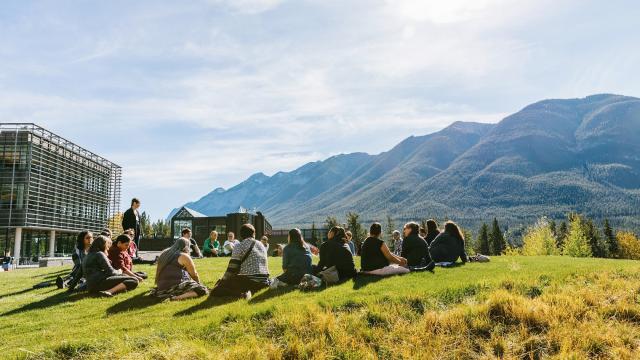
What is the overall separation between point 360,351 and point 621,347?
4.68 m

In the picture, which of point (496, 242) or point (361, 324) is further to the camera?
point (496, 242)

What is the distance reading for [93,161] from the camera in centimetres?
7094

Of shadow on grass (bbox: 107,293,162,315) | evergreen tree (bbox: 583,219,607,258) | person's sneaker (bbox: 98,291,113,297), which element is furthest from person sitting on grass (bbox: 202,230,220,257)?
evergreen tree (bbox: 583,219,607,258)

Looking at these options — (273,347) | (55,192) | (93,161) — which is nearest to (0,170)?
(55,192)

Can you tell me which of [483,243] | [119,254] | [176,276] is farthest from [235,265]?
[483,243]

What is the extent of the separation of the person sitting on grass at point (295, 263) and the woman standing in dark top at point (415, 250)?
3.36m

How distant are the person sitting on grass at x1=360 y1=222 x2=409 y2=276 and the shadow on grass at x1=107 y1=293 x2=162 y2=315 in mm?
5648

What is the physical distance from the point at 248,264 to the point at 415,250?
5.35 m

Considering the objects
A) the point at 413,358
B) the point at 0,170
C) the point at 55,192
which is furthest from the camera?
the point at 55,192

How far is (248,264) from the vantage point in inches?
443

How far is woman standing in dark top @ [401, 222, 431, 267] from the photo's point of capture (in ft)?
45.2

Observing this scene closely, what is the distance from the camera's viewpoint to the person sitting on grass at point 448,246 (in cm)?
1499

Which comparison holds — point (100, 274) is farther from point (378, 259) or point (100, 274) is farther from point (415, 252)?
point (415, 252)

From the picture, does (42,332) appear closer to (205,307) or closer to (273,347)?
(205,307)
